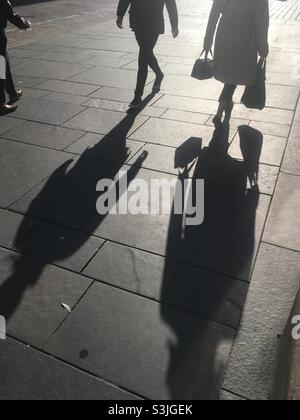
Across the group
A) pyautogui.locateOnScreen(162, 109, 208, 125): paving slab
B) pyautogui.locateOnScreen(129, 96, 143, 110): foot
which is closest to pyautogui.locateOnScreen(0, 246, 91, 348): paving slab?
pyautogui.locateOnScreen(162, 109, 208, 125): paving slab

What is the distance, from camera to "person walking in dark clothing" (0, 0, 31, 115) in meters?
5.44

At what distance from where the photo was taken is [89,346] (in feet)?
8.13

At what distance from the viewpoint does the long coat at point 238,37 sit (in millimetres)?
4422

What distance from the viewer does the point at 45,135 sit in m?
5.22

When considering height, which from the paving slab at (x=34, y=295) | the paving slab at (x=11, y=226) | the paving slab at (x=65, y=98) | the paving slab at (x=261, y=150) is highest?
the paving slab at (x=261, y=150)

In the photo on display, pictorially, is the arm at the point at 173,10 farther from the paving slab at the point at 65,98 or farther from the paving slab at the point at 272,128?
the paving slab at the point at 272,128

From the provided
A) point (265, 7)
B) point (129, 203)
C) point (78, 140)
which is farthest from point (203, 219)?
point (265, 7)

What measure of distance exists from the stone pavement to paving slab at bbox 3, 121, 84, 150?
0.03 metres

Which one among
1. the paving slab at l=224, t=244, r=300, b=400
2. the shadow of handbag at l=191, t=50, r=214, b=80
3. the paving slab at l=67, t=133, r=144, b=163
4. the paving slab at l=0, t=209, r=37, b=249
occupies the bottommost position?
the paving slab at l=0, t=209, r=37, b=249

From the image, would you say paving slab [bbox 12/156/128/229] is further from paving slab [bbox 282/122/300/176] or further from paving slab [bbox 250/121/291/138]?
paving slab [bbox 250/121/291/138]

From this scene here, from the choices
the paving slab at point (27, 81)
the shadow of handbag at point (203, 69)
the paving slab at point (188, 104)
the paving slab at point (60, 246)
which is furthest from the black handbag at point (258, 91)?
the paving slab at point (27, 81)

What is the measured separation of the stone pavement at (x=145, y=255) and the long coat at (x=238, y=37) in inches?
32.2
